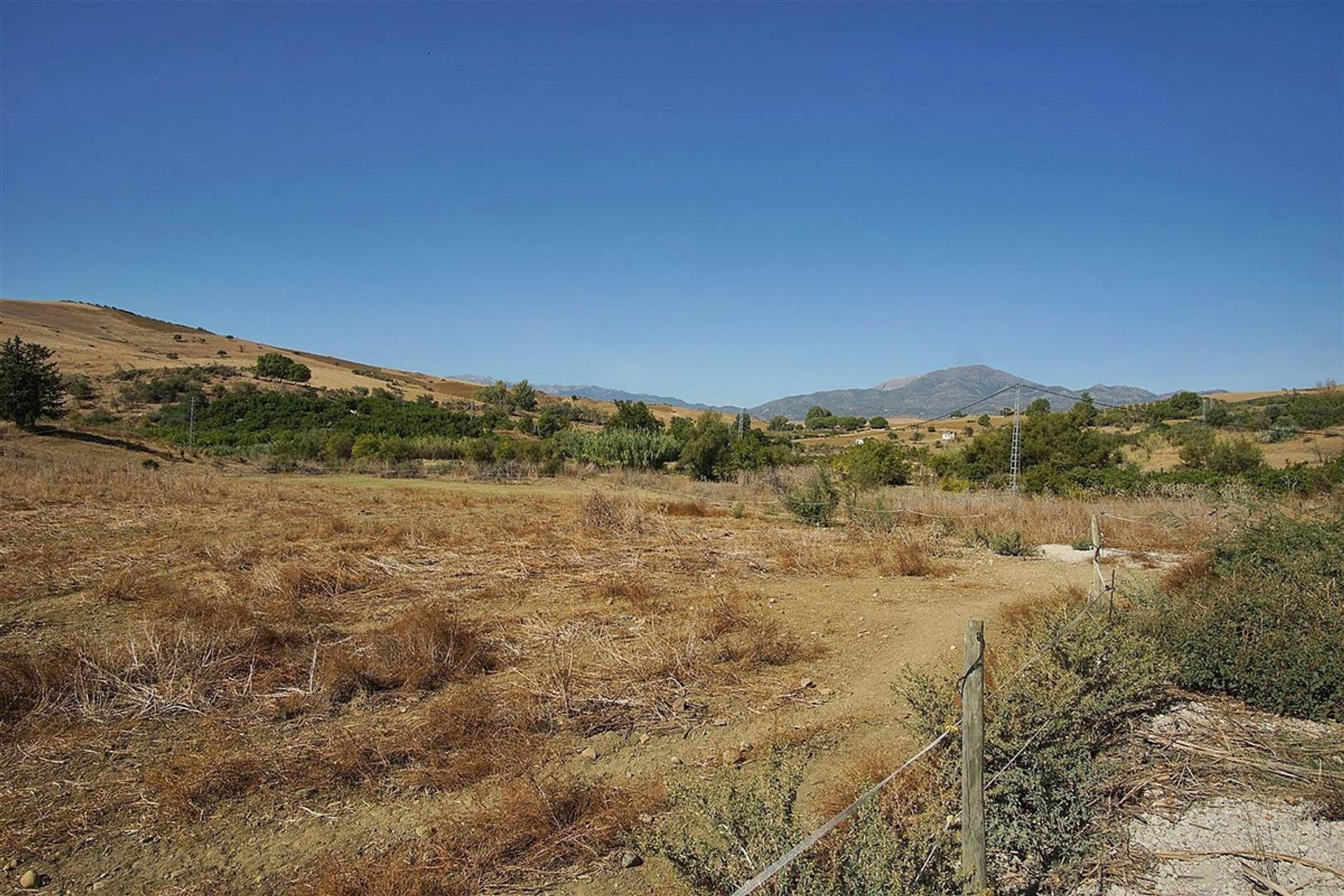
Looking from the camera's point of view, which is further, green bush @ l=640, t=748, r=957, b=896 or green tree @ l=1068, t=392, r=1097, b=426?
green tree @ l=1068, t=392, r=1097, b=426

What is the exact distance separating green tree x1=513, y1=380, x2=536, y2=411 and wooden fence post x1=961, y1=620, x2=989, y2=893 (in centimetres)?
7133

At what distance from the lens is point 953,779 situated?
3854mm

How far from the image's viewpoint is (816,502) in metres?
17.4

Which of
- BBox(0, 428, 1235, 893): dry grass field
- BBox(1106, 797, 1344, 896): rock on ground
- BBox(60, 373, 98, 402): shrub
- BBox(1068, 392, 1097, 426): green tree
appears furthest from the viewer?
BBox(60, 373, 98, 402): shrub

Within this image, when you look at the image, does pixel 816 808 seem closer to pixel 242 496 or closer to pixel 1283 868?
pixel 1283 868

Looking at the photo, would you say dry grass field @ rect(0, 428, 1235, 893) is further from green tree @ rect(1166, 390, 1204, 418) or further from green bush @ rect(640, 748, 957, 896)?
green tree @ rect(1166, 390, 1204, 418)

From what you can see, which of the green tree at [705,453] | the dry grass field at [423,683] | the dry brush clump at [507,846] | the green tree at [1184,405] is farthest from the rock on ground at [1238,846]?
the green tree at [1184,405]

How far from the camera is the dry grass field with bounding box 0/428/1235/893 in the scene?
13.1 feet

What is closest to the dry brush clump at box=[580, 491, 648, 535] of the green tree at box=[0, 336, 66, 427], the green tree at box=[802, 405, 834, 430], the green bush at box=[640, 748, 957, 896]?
the green bush at box=[640, 748, 957, 896]

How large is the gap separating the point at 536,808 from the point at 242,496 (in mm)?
17956

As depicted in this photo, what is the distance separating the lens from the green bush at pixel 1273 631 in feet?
16.8

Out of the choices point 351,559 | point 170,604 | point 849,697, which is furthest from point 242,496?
point 849,697

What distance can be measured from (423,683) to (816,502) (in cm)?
1245

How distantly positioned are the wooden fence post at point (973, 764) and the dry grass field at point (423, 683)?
144cm
